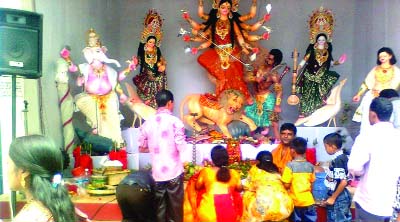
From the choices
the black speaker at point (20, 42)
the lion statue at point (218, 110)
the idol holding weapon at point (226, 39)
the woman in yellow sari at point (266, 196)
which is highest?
the idol holding weapon at point (226, 39)

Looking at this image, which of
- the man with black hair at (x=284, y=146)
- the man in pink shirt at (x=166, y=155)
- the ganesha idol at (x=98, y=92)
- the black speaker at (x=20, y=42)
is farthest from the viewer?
the ganesha idol at (x=98, y=92)

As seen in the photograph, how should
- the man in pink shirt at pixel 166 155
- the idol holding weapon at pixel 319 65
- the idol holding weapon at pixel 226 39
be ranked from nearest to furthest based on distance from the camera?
the man in pink shirt at pixel 166 155
the idol holding weapon at pixel 319 65
the idol holding weapon at pixel 226 39

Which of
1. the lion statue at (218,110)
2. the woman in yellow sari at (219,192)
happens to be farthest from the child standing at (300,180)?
the lion statue at (218,110)

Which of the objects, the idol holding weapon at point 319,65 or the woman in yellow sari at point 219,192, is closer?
the woman in yellow sari at point 219,192

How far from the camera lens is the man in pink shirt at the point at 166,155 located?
4.25 meters

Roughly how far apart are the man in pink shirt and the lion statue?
8.52 feet

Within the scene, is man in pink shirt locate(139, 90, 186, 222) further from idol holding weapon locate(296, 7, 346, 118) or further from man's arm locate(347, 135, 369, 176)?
idol holding weapon locate(296, 7, 346, 118)

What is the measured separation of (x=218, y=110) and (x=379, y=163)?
13.2 ft

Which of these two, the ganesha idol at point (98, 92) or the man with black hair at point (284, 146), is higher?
the ganesha idol at point (98, 92)

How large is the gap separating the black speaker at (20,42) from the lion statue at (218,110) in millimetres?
3396

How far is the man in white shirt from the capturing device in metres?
3.05

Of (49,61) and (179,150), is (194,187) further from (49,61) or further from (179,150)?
(49,61)

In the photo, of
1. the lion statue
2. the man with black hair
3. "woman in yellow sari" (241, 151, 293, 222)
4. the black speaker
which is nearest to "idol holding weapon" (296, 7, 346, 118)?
the lion statue

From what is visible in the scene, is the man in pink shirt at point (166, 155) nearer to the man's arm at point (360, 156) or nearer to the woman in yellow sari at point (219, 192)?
the woman in yellow sari at point (219, 192)
